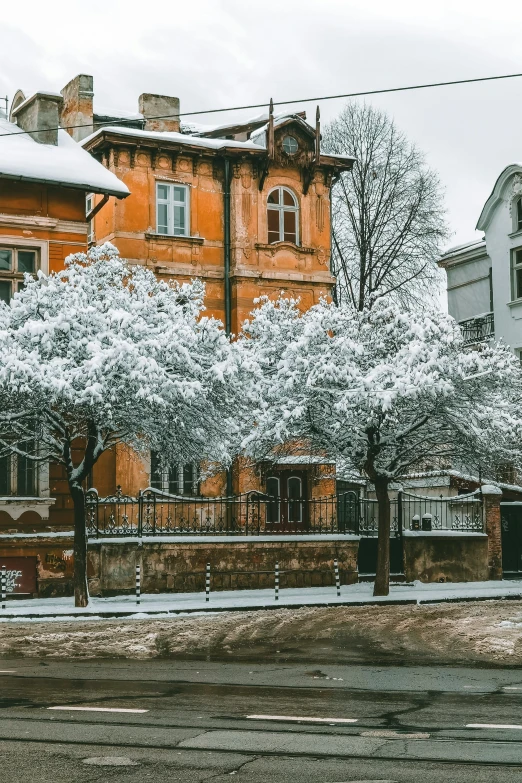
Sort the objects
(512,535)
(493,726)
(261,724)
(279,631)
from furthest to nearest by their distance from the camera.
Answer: (512,535)
(279,631)
(261,724)
(493,726)

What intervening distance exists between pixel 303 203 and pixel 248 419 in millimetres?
11737

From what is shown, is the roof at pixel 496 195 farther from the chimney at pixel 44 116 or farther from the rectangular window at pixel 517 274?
the chimney at pixel 44 116

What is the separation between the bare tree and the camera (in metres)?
42.8

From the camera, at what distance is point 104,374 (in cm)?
2252

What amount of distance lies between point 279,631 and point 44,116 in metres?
16.0

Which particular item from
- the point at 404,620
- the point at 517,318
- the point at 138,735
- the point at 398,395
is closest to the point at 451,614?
the point at 404,620

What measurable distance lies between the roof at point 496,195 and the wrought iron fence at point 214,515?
15.6m

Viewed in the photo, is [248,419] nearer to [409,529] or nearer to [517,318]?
[409,529]

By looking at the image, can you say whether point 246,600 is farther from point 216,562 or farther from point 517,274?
point 517,274

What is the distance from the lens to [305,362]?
27453mm

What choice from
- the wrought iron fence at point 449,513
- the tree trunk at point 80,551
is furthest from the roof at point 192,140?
the tree trunk at point 80,551

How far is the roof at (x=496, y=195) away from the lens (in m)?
42.1

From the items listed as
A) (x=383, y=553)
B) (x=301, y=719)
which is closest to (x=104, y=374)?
(x=383, y=553)

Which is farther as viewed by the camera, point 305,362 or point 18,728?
point 305,362
